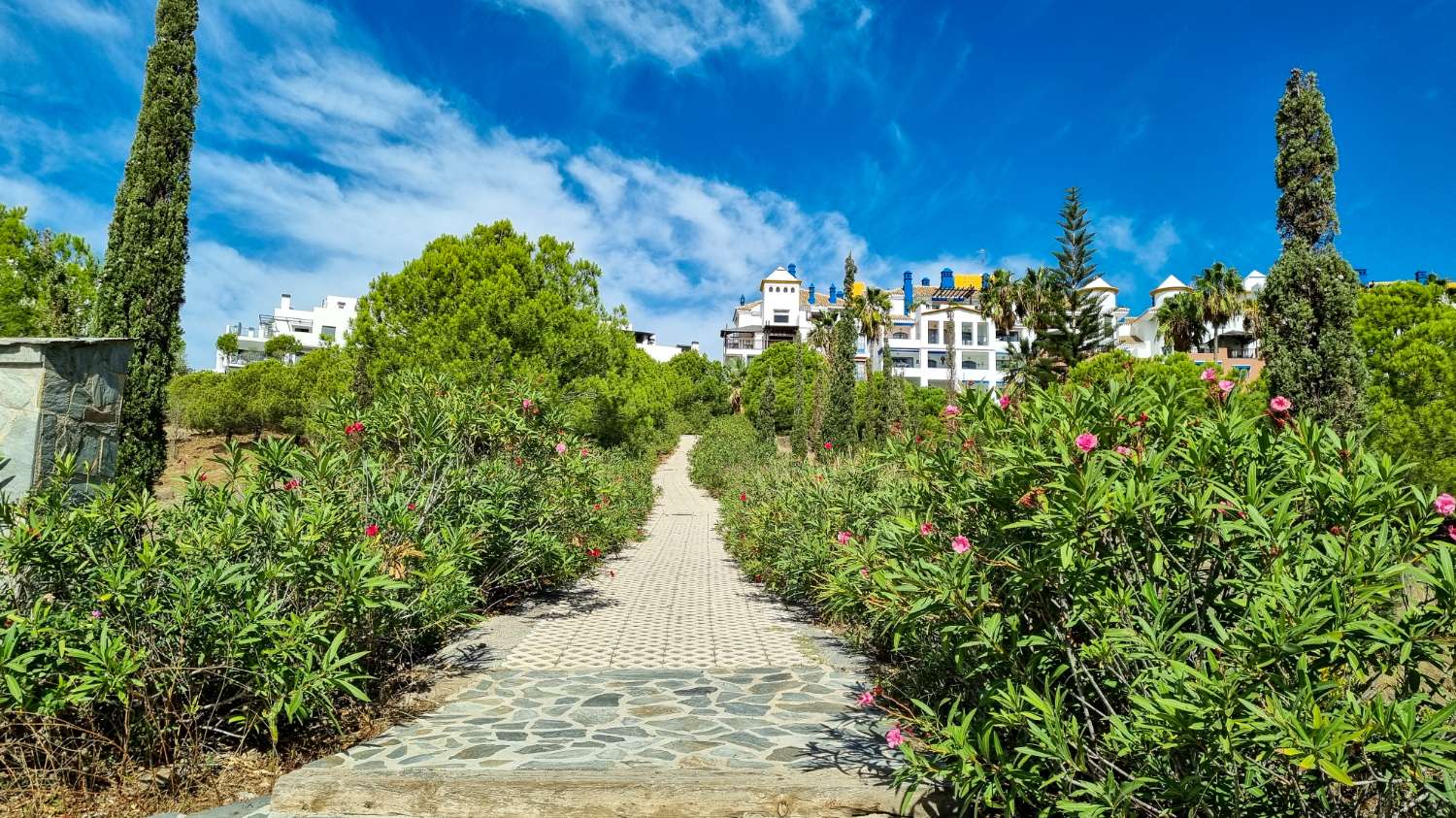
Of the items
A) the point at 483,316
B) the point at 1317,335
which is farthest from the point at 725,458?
the point at 1317,335

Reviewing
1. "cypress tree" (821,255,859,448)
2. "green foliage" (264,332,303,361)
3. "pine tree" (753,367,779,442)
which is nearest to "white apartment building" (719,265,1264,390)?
"pine tree" (753,367,779,442)

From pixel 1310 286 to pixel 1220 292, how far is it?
32475mm

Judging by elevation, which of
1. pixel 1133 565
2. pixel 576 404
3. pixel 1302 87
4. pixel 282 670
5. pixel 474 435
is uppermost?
pixel 1302 87

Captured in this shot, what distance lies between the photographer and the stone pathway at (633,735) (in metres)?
3.67

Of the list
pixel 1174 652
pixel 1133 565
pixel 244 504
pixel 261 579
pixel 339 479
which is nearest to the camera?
pixel 1174 652

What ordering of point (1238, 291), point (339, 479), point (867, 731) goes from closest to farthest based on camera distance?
point (867, 731)
point (339, 479)
point (1238, 291)

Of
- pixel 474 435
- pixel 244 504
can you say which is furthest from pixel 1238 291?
pixel 244 504

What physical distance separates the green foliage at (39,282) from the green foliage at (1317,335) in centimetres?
2857

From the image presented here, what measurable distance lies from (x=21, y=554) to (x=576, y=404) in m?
15.5

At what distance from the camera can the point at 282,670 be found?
3727mm

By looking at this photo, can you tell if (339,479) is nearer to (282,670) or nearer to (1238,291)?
(282,670)

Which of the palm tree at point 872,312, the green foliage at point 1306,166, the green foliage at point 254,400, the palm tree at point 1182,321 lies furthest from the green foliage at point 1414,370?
the green foliage at point 254,400

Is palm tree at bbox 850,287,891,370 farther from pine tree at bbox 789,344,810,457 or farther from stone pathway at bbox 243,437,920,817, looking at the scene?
stone pathway at bbox 243,437,920,817

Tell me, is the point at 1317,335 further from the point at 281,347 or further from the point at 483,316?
the point at 281,347
